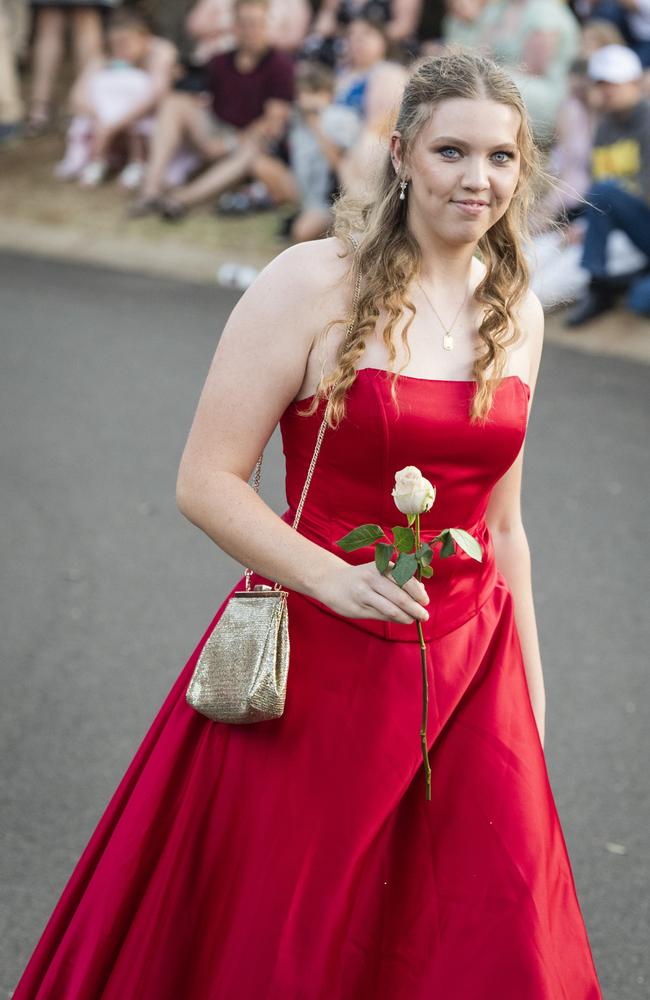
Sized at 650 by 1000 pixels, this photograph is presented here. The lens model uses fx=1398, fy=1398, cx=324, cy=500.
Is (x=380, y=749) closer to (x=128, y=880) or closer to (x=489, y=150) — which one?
(x=128, y=880)

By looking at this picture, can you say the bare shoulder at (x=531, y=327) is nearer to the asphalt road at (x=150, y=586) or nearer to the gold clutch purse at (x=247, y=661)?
the gold clutch purse at (x=247, y=661)

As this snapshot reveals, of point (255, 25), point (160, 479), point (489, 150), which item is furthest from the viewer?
point (255, 25)

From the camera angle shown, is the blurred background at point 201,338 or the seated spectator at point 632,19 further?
the seated spectator at point 632,19

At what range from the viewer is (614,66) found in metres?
8.73

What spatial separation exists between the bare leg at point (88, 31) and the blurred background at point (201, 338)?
0.04 metres

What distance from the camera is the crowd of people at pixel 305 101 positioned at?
348 inches

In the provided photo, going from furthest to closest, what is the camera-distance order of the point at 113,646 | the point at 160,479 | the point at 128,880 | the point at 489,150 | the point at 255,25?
the point at 255,25 → the point at 160,479 → the point at 113,646 → the point at 128,880 → the point at 489,150

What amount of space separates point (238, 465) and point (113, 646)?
2.77 m

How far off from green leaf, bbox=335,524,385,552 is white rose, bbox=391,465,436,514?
0.37ft

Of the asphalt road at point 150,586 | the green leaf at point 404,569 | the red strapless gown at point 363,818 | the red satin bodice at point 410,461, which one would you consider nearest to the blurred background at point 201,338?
the asphalt road at point 150,586

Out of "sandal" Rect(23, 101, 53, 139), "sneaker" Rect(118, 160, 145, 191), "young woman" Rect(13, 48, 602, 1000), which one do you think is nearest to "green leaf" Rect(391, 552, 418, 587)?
"young woman" Rect(13, 48, 602, 1000)

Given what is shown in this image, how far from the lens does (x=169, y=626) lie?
17.4 ft

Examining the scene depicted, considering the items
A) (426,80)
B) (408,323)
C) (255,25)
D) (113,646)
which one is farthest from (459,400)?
(255,25)

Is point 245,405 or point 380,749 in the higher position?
point 245,405
